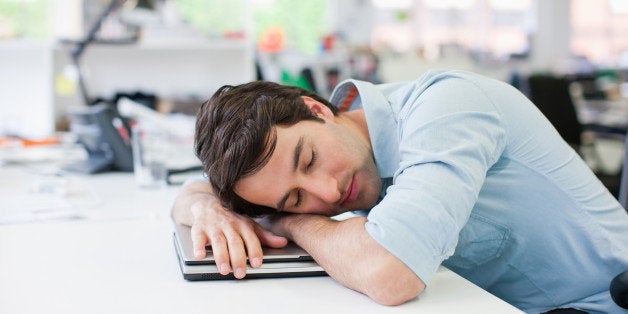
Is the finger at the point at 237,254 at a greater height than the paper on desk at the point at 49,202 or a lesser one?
greater

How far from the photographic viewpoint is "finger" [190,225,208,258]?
104cm

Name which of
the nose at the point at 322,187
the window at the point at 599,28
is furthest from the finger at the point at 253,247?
the window at the point at 599,28

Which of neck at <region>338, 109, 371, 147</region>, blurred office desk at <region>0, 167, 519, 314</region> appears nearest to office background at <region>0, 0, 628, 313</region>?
blurred office desk at <region>0, 167, 519, 314</region>

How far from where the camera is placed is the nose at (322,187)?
1.07 m

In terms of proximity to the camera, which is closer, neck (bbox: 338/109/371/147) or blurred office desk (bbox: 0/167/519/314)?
blurred office desk (bbox: 0/167/519/314)

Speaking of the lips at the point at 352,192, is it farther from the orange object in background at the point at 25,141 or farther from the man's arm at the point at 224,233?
the orange object in background at the point at 25,141

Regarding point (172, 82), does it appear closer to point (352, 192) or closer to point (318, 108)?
point (318, 108)

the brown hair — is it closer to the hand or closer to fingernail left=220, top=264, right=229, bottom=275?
the hand

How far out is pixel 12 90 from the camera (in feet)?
10.6

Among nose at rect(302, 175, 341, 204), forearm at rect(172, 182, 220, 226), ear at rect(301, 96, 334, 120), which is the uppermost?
ear at rect(301, 96, 334, 120)

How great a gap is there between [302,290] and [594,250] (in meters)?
0.57

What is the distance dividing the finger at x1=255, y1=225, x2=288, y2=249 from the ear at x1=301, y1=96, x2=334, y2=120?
23 centimetres

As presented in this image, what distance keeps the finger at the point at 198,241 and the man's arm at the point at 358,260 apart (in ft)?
0.50

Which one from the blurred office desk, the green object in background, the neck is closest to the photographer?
the blurred office desk
